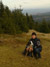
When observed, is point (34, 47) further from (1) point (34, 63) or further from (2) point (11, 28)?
(2) point (11, 28)

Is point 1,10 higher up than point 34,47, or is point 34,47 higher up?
point 1,10

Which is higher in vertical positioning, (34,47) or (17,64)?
(34,47)

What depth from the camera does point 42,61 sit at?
10.6 meters

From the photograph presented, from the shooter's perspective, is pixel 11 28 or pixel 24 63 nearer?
pixel 24 63

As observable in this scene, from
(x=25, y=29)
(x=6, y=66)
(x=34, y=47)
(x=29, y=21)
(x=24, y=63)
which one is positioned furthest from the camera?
(x=29, y=21)

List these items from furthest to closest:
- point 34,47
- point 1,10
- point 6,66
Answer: point 1,10, point 34,47, point 6,66

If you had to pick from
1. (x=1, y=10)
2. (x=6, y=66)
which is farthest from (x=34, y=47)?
(x=1, y=10)

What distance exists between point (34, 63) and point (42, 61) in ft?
2.54

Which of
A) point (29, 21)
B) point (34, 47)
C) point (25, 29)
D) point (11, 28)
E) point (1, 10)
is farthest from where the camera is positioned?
point (29, 21)

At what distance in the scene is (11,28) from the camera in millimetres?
46625

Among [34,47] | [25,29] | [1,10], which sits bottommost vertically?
[25,29]

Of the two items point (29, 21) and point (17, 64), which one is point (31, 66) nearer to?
point (17, 64)

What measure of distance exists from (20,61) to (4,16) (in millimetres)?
37631

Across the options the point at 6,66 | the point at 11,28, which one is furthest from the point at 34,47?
the point at 11,28
